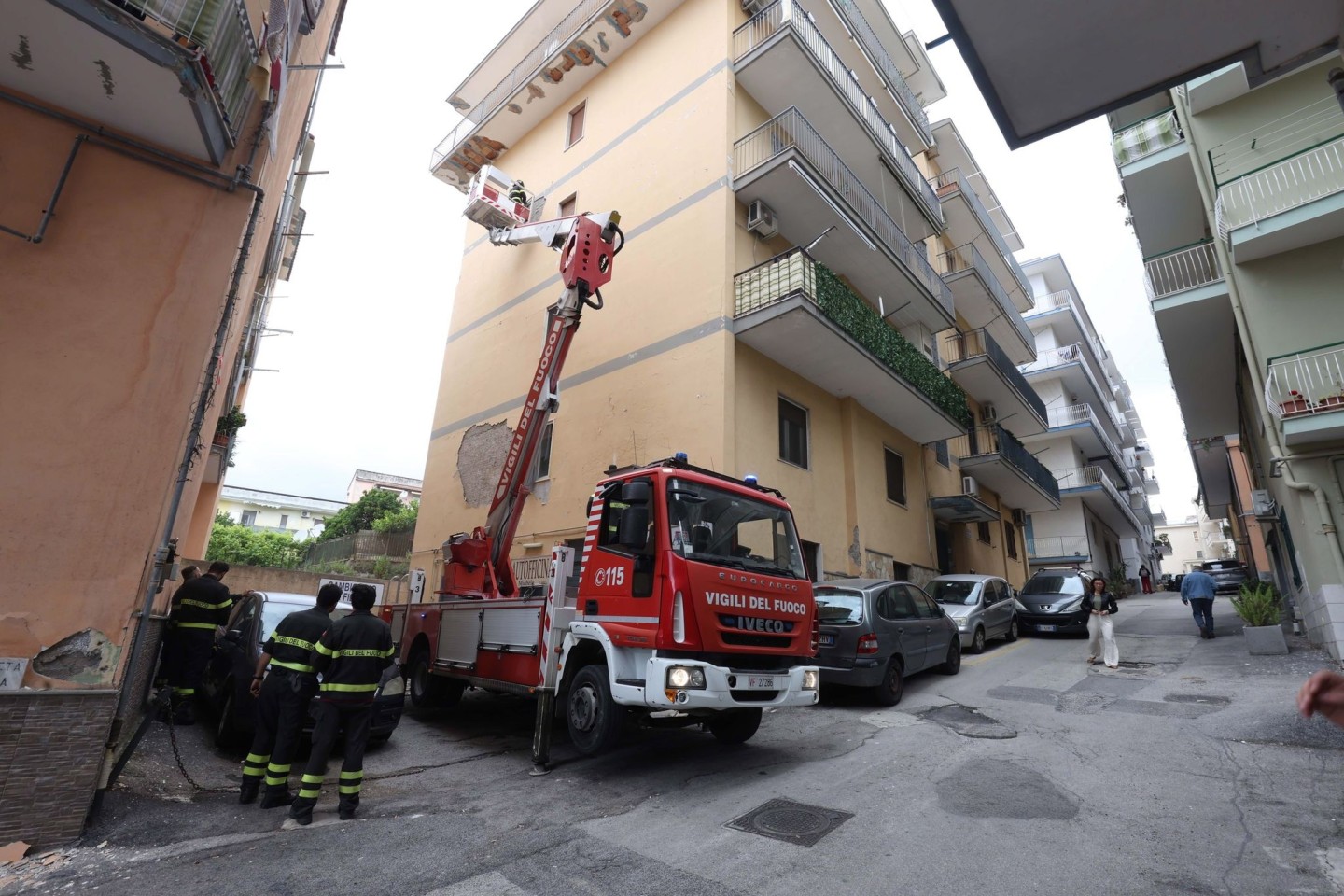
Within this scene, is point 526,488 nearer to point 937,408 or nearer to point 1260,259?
point 937,408

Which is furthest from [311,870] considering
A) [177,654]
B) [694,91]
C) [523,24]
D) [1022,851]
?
[523,24]

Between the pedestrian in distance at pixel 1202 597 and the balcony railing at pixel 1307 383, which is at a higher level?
the balcony railing at pixel 1307 383

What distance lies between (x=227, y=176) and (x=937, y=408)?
14.5m

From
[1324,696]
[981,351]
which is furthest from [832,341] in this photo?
[1324,696]

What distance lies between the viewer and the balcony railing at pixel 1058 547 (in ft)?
91.1

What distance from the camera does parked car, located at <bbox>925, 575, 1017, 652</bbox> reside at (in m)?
12.1

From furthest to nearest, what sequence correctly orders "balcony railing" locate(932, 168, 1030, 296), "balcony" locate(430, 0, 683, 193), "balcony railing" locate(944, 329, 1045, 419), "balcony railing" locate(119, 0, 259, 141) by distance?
"balcony railing" locate(932, 168, 1030, 296) → "balcony railing" locate(944, 329, 1045, 419) → "balcony" locate(430, 0, 683, 193) → "balcony railing" locate(119, 0, 259, 141)

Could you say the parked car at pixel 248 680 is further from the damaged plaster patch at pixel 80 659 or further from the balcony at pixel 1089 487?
the balcony at pixel 1089 487

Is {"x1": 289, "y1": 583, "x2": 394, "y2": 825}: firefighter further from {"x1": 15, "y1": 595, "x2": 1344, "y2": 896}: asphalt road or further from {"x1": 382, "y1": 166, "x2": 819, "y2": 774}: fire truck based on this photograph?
{"x1": 382, "y1": 166, "x2": 819, "y2": 774}: fire truck

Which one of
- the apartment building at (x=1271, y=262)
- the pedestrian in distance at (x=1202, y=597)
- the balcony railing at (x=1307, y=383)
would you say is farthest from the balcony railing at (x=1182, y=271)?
the pedestrian in distance at (x=1202, y=597)

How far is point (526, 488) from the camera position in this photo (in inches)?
354

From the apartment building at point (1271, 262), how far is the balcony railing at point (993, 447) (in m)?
6.27

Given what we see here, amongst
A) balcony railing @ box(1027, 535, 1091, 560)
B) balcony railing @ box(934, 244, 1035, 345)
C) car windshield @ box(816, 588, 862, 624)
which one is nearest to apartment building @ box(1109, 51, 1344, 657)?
balcony railing @ box(934, 244, 1035, 345)

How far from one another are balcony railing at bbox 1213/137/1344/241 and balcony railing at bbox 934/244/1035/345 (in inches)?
343
